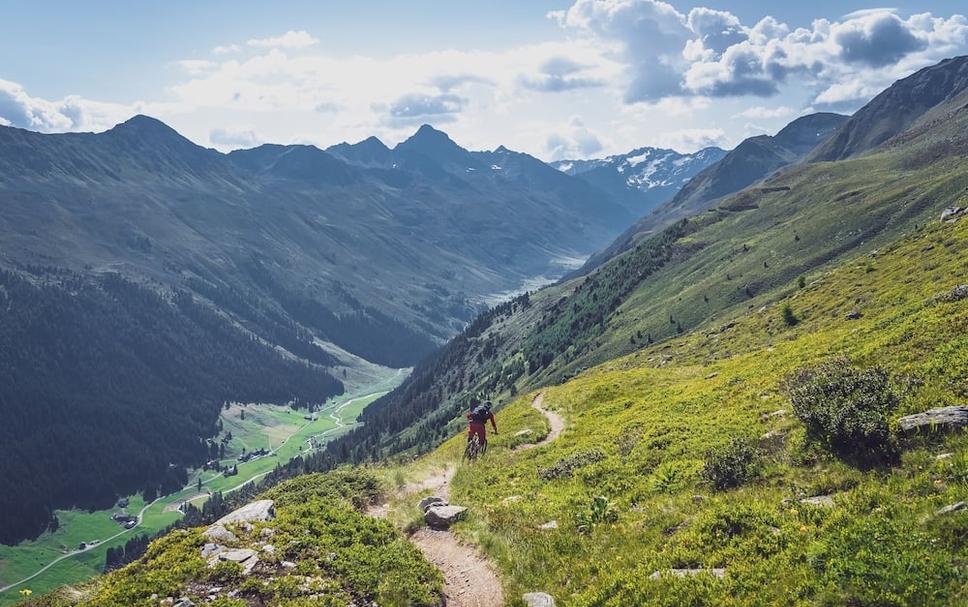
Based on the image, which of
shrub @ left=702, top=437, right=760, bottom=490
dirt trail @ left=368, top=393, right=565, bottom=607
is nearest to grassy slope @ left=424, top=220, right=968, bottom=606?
shrub @ left=702, top=437, right=760, bottom=490

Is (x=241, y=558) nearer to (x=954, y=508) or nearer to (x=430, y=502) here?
(x=430, y=502)

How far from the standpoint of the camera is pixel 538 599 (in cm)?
1658

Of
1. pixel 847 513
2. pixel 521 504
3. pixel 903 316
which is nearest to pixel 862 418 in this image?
pixel 847 513

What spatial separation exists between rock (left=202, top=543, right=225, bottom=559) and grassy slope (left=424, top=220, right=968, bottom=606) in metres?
9.56

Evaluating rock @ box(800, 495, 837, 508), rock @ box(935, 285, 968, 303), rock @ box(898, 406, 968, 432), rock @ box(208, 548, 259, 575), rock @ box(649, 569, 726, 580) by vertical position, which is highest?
rock @ box(935, 285, 968, 303)

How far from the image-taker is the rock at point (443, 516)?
2448 cm

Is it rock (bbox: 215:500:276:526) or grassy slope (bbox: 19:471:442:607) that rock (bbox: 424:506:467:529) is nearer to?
grassy slope (bbox: 19:471:442:607)

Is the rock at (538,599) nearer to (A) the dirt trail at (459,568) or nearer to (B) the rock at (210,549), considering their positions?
(A) the dirt trail at (459,568)

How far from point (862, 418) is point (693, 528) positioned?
22.9 feet

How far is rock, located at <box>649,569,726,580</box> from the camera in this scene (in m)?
14.1

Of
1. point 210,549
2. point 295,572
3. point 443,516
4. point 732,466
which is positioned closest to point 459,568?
point 443,516

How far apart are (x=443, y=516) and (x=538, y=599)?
8717mm

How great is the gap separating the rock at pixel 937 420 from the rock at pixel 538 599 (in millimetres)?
12469

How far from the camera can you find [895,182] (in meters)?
157
